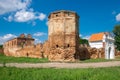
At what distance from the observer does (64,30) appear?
2094cm

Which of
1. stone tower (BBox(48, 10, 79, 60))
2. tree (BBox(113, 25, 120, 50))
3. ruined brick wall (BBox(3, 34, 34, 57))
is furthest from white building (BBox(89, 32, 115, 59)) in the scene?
ruined brick wall (BBox(3, 34, 34, 57))

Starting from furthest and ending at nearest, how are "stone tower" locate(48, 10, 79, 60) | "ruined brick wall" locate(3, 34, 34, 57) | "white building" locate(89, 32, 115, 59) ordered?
"ruined brick wall" locate(3, 34, 34, 57) < "white building" locate(89, 32, 115, 59) < "stone tower" locate(48, 10, 79, 60)

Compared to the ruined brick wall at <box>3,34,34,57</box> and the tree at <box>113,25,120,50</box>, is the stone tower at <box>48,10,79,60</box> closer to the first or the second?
the tree at <box>113,25,120,50</box>

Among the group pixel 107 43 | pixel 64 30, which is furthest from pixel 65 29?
pixel 107 43

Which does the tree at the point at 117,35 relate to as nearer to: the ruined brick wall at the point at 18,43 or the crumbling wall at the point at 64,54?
the ruined brick wall at the point at 18,43

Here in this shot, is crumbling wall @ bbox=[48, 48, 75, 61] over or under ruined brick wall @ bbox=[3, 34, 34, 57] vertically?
under

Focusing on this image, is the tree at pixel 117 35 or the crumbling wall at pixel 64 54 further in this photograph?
the tree at pixel 117 35

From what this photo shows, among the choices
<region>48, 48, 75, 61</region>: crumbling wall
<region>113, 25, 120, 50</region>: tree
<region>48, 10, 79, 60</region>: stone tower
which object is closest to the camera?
<region>48, 48, 75, 61</region>: crumbling wall

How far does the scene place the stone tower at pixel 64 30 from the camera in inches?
824

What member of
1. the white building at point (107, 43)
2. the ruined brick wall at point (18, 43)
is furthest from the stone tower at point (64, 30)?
the ruined brick wall at point (18, 43)

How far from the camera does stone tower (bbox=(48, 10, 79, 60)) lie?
20922 mm

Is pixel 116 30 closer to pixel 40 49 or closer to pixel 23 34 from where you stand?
pixel 40 49

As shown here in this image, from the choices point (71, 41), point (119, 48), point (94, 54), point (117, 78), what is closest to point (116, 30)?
point (119, 48)

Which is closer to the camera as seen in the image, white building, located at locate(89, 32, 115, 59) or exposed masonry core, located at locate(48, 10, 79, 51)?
exposed masonry core, located at locate(48, 10, 79, 51)
